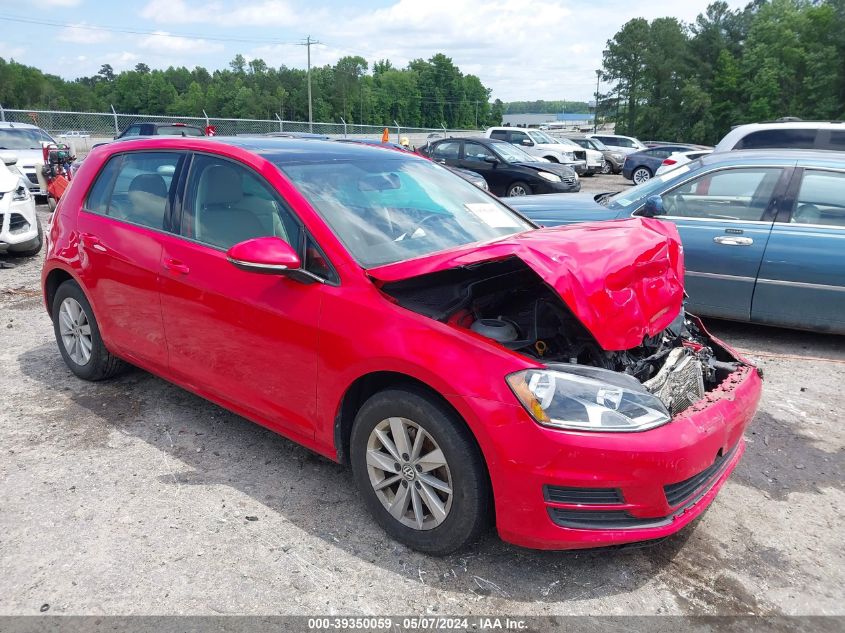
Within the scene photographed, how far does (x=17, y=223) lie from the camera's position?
28.0ft

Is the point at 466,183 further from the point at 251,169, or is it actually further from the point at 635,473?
the point at 635,473

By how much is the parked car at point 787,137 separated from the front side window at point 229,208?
8478 mm

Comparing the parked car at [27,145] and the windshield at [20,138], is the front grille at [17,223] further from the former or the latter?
the windshield at [20,138]

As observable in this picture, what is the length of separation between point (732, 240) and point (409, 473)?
13.6 feet

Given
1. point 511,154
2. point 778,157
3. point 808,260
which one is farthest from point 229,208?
point 511,154

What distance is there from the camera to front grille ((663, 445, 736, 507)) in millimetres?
2564

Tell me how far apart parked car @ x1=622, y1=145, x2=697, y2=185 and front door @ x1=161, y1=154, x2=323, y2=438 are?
857 inches

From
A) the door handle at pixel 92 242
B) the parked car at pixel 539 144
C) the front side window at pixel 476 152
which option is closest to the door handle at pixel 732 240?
the door handle at pixel 92 242

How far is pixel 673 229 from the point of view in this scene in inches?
152

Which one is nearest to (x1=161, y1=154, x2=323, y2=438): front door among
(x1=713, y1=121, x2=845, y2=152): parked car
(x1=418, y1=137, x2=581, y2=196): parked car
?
(x1=713, y1=121, x2=845, y2=152): parked car

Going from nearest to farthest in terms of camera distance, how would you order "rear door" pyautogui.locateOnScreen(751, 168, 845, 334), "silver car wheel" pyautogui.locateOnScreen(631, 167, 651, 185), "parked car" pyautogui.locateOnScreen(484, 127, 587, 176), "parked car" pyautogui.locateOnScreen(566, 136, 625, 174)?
"rear door" pyautogui.locateOnScreen(751, 168, 845, 334) → "silver car wheel" pyautogui.locateOnScreen(631, 167, 651, 185) → "parked car" pyautogui.locateOnScreen(484, 127, 587, 176) → "parked car" pyautogui.locateOnScreen(566, 136, 625, 174)

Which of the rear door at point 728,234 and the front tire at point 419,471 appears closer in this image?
the front tire at point 419,471

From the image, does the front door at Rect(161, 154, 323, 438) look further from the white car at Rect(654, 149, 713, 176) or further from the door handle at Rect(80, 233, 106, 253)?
the white car at Rect(654, 149, 713, 176)

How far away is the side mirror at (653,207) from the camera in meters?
5.80
